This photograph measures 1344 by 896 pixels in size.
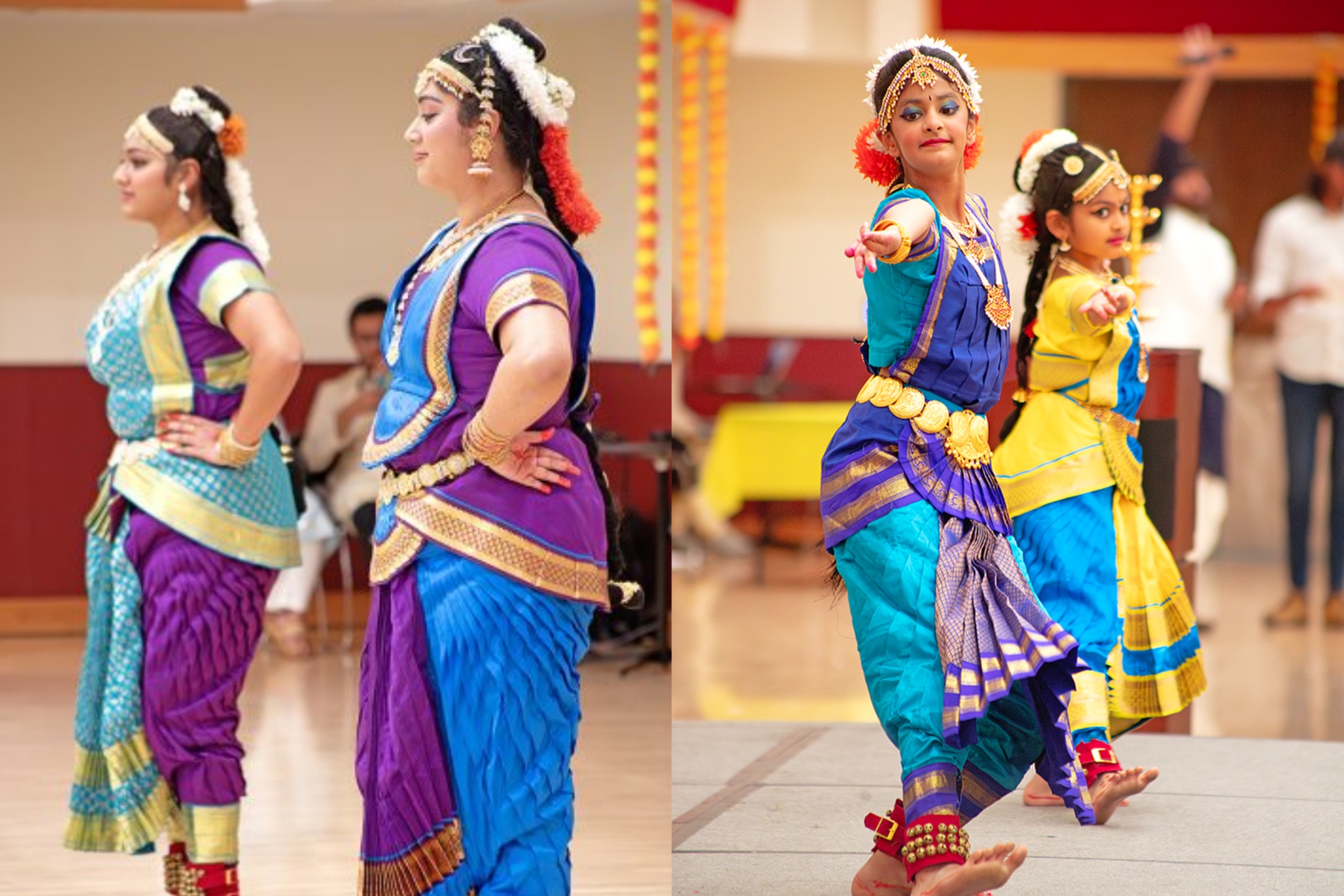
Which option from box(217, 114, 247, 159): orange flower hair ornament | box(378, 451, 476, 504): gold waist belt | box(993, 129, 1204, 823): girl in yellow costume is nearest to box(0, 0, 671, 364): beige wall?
box(993, 129, 1204, 823): girl in yellow costume

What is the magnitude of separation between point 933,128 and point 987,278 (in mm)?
275

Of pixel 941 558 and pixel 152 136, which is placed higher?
pixel 152 136

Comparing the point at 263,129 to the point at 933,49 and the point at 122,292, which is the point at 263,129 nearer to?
the point at 122,292

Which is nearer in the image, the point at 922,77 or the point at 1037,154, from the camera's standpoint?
the point at 922,77

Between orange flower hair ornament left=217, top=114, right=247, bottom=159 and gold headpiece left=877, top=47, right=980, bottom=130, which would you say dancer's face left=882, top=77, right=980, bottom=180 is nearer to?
gold headpiece left=877, top=47, right=980, bottom=130

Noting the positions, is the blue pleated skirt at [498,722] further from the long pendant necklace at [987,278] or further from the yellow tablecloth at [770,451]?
the yellow tablecloth at [770,451]

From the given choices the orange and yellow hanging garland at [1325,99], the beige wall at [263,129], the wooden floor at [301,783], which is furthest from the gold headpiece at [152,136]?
the orange and yellow hanging garland at [1325,99]

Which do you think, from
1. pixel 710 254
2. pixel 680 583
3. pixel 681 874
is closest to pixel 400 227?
pixel 680 583

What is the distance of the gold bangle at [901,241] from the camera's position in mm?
3123

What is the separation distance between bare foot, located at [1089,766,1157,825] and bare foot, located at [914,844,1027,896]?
2.98 ft

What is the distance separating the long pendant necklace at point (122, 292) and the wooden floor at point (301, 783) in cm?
115

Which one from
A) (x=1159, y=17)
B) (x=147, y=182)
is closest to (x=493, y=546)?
(x=147, y=182)

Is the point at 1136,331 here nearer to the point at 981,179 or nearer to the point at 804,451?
the point at 804,451

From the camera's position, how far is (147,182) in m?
3.76
